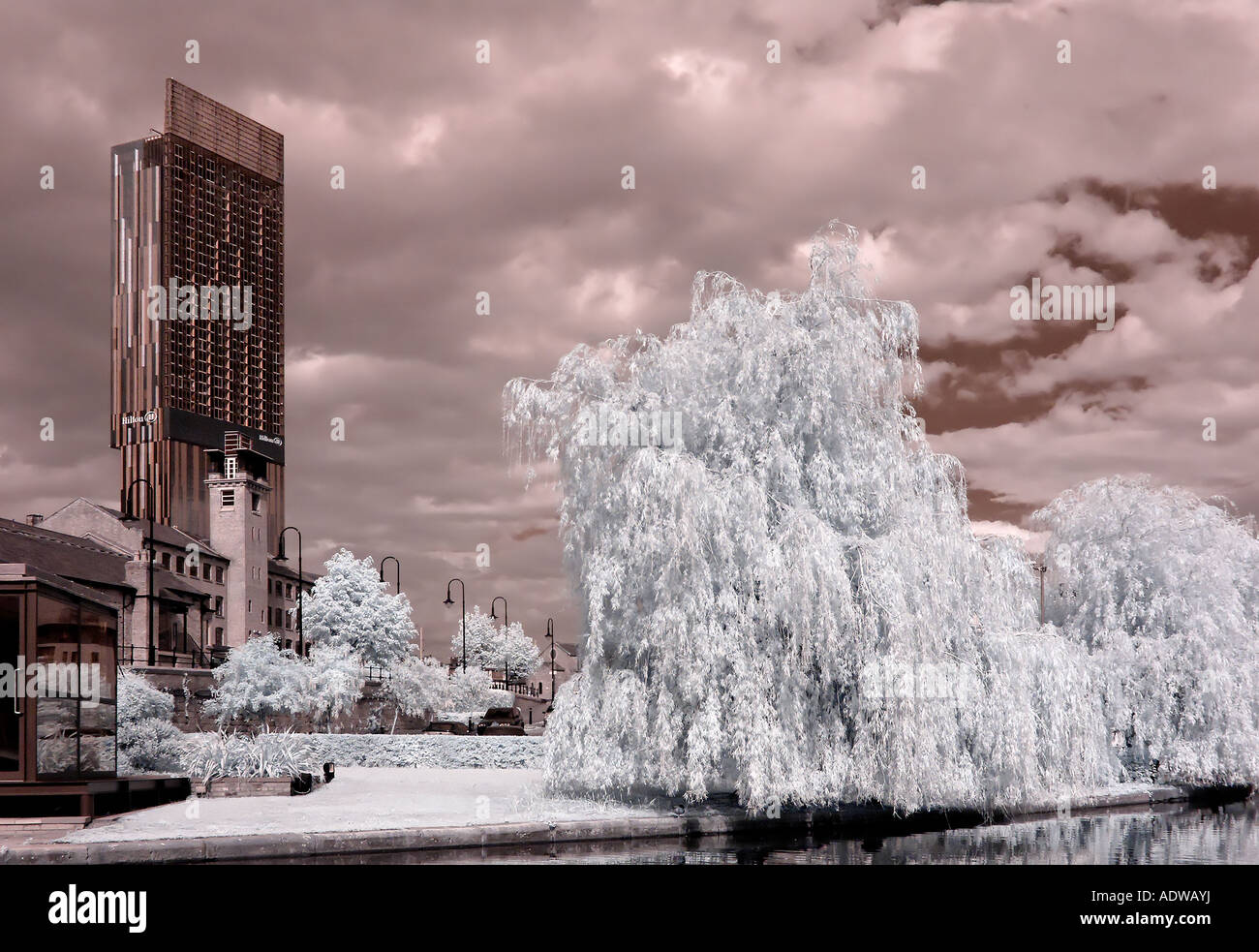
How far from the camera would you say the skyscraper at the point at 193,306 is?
168 metres

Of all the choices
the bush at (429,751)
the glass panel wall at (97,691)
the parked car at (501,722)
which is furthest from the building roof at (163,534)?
the glass panel wall at (97,691)

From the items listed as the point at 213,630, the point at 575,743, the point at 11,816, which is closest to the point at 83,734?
the point at 11,816

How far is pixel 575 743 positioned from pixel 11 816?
29.9 feet

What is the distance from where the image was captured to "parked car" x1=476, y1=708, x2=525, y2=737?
1995 inches

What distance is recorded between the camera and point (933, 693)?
1997 centimetres

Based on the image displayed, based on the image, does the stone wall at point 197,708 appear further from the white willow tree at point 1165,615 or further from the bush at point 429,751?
the white willow tree at point 1165,615

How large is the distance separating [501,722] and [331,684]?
13596 millimetres

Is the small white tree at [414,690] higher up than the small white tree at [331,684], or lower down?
lower down

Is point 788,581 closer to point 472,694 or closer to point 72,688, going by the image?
point 72,688

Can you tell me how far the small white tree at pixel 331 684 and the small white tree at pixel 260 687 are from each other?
1.35ft

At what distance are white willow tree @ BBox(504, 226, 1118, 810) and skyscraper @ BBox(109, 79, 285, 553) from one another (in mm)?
150191

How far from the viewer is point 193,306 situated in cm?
17638

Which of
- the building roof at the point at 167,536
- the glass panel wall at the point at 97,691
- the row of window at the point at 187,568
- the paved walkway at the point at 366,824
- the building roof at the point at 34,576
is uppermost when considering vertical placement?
the building roof at the point at 167,536

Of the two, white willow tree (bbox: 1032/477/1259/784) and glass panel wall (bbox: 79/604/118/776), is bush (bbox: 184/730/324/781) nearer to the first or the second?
glass panel wall (bbox: 79/604/118/776)
